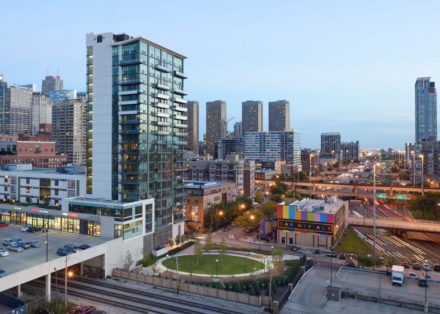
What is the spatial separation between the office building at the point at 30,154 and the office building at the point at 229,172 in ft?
192

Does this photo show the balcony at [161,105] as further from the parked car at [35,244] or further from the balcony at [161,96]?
the parked car at [35,244]

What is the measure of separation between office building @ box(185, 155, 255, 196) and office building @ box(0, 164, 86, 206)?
51978mm

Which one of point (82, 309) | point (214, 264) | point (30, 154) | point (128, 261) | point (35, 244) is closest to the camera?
point (82, 309)

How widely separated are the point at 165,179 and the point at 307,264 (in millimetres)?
33025

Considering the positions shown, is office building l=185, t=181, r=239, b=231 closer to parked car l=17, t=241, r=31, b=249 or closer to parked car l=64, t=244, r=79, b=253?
parked car l=64, t=244, r=79, b=253

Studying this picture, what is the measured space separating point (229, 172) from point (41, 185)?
6105cm

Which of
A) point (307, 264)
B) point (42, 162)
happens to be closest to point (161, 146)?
point (307, 264)

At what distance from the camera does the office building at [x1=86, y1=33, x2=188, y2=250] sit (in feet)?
223

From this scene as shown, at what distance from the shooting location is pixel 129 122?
222 feet

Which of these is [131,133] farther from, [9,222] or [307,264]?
[307,264]

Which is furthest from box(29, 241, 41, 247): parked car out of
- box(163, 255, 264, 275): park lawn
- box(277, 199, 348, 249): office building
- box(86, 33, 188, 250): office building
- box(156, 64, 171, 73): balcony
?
box(277, 199, 348, 249): office building

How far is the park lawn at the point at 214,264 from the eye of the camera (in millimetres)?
60903

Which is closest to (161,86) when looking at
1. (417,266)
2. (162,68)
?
(162,68)

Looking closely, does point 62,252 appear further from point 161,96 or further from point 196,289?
point 161,96
